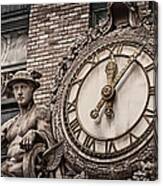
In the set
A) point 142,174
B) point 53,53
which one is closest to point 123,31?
point 53,53

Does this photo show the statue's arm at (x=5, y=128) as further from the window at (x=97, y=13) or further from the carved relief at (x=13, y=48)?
the window at (x=97, y=13)

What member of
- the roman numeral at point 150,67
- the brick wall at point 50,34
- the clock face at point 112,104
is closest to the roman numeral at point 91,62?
the clock face at point 112,104

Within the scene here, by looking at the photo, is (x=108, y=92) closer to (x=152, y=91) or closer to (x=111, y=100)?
(x=111, y=100)

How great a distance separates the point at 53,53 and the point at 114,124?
0.39 metres

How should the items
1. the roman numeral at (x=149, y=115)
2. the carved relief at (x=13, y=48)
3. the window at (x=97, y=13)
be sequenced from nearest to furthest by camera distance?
the roman numeral at (x=149, y=115) → the window at (x=97, y=13) → the carved relief at (x=13, y=48)

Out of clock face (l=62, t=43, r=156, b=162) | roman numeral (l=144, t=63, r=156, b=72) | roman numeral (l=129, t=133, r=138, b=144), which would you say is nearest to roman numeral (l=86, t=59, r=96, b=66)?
clock face (l=62, t=43, r=156, b=162)

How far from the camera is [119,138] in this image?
243 cm

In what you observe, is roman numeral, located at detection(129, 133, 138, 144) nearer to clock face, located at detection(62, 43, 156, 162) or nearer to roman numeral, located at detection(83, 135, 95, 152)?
clock face, located at detection(62, 43, 156, 162)

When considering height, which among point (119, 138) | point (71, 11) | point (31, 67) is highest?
point (71, 11)

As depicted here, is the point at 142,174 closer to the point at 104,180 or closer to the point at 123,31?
the point at 104,180

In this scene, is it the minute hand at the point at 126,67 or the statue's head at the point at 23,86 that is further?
the statue's head at the point at 23,86

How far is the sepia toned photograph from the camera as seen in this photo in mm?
2410

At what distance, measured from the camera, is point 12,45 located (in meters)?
2.62

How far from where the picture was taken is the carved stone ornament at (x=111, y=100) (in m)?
2.40
